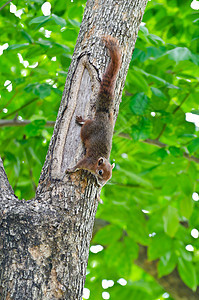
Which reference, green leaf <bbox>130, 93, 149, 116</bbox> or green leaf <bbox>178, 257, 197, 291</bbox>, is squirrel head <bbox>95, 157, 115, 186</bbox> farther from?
green leaf <bbox>178, 257, 197, 291</bbox>

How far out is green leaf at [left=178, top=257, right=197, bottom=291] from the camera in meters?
4.22

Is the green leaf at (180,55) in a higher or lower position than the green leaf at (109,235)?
higher

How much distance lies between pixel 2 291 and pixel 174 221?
264cm

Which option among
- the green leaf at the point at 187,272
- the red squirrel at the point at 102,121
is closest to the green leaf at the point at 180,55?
the red squirrel at the point at 102,121

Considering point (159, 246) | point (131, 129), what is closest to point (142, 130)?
point (131, 129)

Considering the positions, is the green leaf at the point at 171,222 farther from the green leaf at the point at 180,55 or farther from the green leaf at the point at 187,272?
the green leaf at the point at 180,55

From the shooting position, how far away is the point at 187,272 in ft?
14.2

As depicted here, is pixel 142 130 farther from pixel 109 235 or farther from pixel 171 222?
pixel 109 235

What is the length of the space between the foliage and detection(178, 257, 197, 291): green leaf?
1 cm

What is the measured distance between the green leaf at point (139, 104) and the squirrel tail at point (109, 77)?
116 cm

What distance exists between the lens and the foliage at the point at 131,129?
3.39 metres

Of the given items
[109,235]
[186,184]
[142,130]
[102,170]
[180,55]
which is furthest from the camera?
[109,235]

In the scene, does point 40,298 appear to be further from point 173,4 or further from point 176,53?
point 173,4

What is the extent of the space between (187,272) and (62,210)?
306cm
